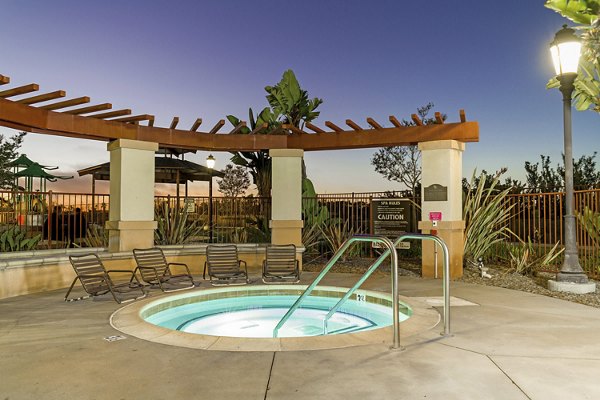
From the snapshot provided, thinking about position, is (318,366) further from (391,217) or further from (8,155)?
(8,155)

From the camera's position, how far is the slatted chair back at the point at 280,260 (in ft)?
29.9

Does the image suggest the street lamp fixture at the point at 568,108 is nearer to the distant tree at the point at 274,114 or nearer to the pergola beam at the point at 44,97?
the pergola beam at the point at 44,97

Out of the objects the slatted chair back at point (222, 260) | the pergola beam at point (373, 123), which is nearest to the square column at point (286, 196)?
the slatted chair back at point (222, 260)

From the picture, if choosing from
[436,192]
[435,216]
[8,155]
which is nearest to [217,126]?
[436,192]

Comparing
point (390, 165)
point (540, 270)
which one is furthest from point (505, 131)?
point (540, 270)

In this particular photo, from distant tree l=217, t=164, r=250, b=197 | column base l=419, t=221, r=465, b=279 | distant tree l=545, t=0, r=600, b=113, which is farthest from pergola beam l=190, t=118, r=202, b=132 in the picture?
distant tree l=217, t=164, r=250, b=197

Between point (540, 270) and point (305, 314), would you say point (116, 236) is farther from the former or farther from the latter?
point (540, 270)

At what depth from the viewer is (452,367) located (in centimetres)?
389

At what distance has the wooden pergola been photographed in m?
7.97

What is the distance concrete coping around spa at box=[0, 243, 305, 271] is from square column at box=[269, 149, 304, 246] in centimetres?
52

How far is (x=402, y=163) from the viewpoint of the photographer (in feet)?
96.1

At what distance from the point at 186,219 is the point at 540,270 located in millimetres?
9005

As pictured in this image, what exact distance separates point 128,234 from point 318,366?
281 inches

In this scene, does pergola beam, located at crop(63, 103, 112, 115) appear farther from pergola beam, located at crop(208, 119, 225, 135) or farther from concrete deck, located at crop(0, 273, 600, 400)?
concrete deck, located at crop(0, 273, 600, 400)
